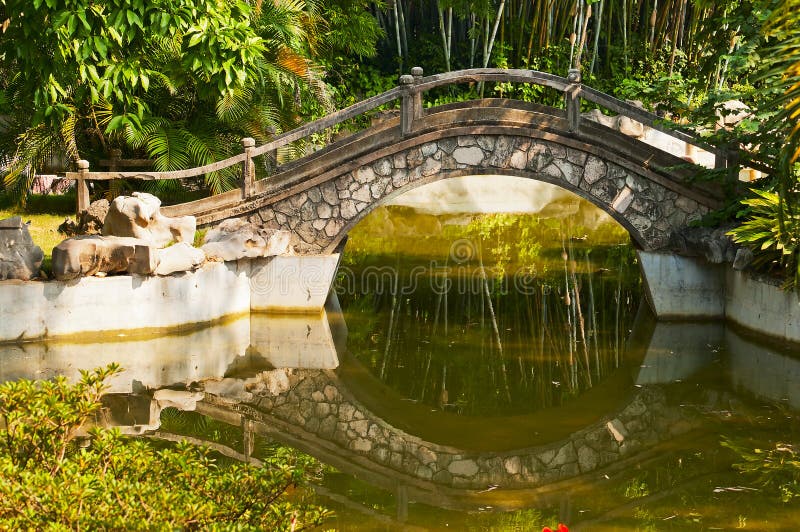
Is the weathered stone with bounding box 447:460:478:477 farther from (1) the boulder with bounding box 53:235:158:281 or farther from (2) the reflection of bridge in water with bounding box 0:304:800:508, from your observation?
(1) the boulder with bounding box 53:235:158:281

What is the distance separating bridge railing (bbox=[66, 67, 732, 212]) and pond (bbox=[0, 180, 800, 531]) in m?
1.78

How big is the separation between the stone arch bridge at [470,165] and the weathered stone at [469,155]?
0.01 meters

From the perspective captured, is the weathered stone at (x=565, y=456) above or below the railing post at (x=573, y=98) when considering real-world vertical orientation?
below

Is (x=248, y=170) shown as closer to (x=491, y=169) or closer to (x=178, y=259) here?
(x=178, y=259)

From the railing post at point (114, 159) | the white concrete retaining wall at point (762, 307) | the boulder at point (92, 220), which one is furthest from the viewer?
the railing post at point (114, 159)

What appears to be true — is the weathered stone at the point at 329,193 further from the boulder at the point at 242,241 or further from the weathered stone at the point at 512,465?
the weathered stone at the point at 512,465

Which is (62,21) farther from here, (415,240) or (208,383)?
(415,240)

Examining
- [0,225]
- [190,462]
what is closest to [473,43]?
[0,225]

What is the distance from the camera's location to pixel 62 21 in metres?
6.80

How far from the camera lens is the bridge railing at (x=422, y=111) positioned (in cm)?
1146

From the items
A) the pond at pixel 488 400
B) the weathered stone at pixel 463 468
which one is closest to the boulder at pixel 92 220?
the pond at pixel 488 400

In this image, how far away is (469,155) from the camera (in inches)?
464

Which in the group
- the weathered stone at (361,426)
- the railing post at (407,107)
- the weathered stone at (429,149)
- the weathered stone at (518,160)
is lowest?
the weathered stone at (361,426)

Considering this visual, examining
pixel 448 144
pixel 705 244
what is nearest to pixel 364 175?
pixel 448 144
